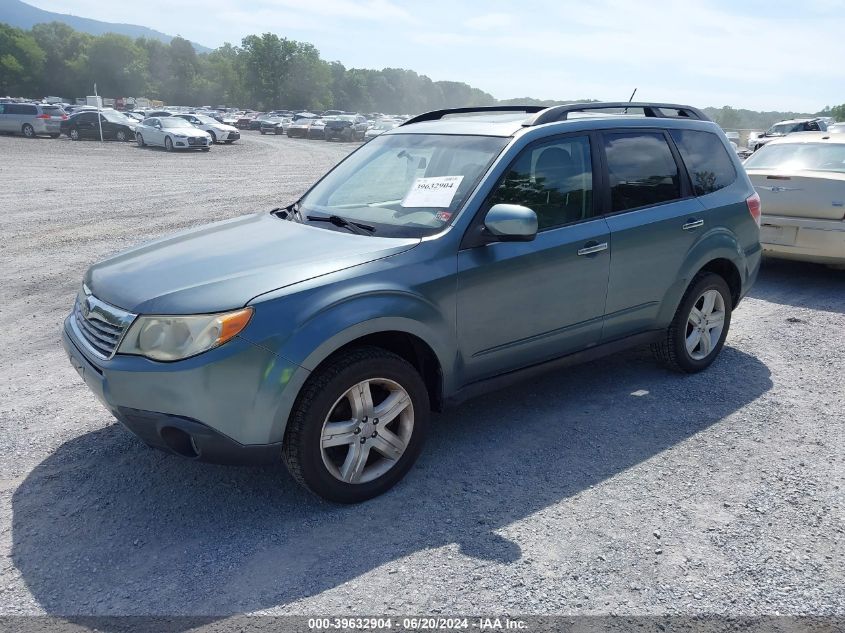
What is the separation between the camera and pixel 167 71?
470 feet

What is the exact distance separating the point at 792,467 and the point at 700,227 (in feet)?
5.86

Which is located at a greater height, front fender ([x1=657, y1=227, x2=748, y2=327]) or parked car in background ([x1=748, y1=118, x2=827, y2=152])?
parked car in background ([x1=748, y1=118, x2=827, y2=152])

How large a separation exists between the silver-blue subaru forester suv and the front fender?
2 centimetres

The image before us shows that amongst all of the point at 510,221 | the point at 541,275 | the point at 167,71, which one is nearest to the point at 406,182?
the point at 510,221

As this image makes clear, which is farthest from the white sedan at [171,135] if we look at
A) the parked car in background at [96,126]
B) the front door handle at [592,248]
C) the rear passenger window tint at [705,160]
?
the front door handle at [592,248]

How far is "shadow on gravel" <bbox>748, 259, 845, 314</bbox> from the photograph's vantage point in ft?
25.1

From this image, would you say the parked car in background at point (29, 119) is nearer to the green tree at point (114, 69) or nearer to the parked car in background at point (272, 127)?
the parked car in background at point (272, 127)

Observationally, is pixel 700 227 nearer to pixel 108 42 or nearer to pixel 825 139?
pixel 825 139

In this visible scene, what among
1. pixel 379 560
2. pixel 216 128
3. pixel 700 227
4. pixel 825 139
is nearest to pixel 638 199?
pixel 700 227

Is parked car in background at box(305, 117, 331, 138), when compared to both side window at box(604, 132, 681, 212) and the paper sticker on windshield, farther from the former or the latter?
the paper sticker on windshield

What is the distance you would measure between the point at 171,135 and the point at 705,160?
29130mm

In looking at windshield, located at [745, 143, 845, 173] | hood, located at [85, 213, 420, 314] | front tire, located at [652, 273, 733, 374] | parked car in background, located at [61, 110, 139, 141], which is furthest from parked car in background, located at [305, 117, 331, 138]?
hood, located at [85, 213, 420, 314]

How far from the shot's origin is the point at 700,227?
5.13 meters

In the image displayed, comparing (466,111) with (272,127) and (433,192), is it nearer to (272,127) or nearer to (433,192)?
(433,192)
